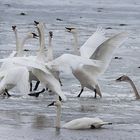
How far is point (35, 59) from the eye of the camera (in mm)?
14695

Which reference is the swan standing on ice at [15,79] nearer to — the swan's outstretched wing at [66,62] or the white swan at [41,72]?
the white swan at [41,72]

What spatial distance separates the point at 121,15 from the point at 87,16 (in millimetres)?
1464

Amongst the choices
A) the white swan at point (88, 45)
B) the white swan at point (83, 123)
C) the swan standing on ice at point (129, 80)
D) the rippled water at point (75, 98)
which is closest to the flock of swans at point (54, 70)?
the swan standing on ice at point (129, 80)

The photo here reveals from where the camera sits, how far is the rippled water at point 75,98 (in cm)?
1096

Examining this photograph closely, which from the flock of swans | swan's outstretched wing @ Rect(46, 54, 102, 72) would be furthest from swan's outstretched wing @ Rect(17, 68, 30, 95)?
swan's outstretched wing @ Rect(46, 54, 102, 72)

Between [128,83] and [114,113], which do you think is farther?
[128,83]

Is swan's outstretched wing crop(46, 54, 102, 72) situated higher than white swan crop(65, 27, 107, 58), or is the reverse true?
swan's outstretched wing crop(46, 54, 102, 72)

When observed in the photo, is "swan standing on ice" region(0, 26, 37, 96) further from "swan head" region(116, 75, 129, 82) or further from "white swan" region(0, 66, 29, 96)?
"swan head" region(116, 75, 129, 82)

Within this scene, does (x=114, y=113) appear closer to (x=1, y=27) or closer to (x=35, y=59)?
(x=35, y=59)

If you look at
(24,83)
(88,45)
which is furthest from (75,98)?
(88,45)

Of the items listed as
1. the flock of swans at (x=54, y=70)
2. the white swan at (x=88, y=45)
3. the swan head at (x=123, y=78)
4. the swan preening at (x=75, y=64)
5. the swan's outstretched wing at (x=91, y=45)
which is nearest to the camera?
the flock of swans at (x=54, y=70)

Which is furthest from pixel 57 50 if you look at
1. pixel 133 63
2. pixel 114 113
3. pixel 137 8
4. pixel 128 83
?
pixel 137 8

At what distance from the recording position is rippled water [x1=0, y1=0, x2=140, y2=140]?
36.0ft

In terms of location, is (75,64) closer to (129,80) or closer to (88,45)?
(129,80)
